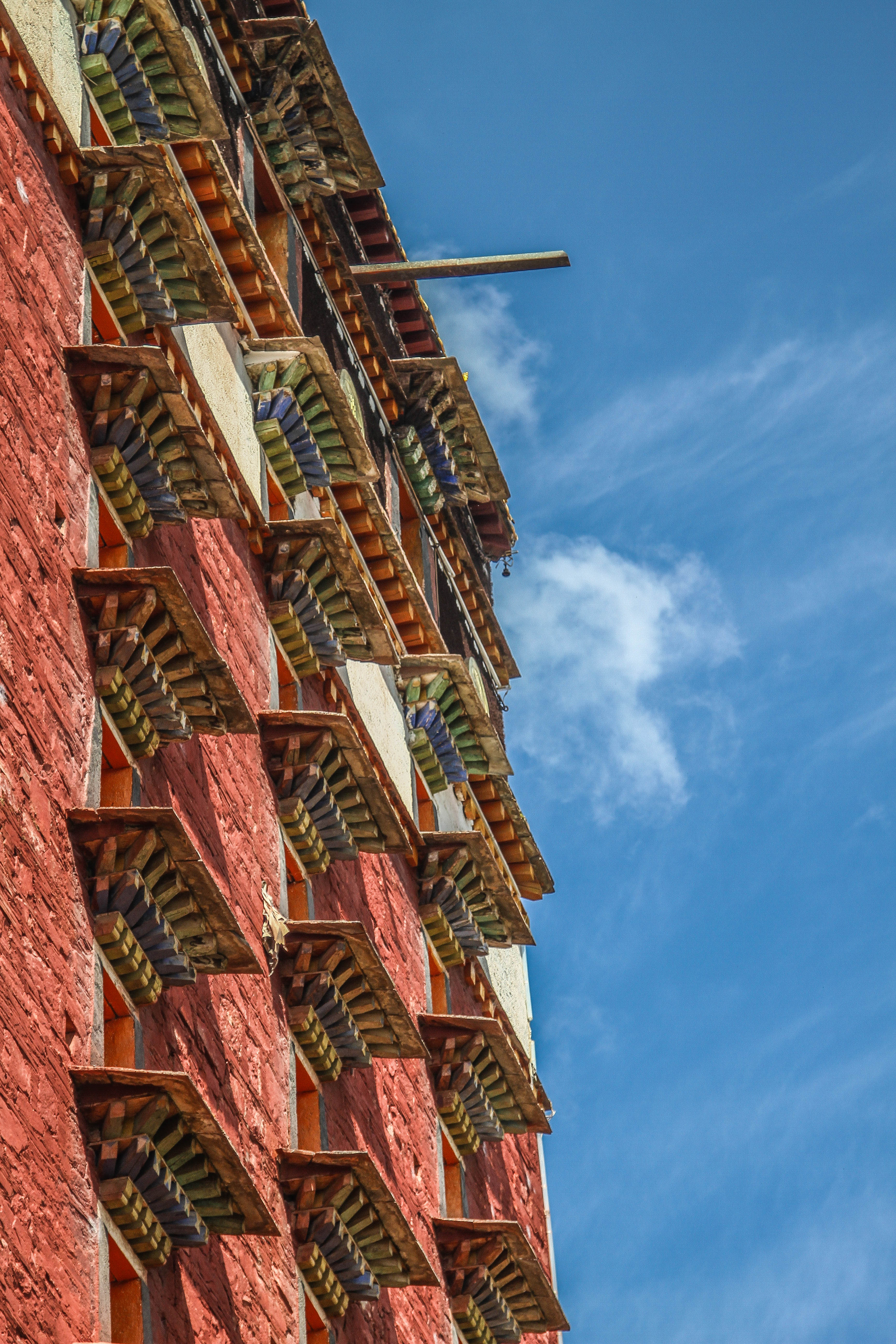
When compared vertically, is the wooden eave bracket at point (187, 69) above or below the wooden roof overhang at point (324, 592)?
above

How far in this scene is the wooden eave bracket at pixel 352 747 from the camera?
13.5 m

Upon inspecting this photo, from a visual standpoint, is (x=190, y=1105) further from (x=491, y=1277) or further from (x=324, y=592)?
(x=491, y=1277)

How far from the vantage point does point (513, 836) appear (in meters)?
20.3

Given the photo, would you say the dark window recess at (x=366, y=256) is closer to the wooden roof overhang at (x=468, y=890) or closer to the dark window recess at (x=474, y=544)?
the dark window recess at (x=474, y=544)

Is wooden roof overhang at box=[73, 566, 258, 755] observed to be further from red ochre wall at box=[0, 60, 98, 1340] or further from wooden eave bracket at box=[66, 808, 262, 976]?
wooden eave bracket at box=[66, 808, 262, 976]

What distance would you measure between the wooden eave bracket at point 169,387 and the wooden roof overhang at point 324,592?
1857 mm

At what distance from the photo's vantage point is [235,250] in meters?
15.3

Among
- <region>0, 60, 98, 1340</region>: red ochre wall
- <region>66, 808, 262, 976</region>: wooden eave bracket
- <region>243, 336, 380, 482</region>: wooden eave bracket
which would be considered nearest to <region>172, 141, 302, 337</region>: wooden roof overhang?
<region>243, 336, 380, 482</region>: wooden eave bracket

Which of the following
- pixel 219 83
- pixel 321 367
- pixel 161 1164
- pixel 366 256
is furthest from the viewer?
pixel 366 256

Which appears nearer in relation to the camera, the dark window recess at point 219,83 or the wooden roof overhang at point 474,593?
the dark window recess at point 219,83

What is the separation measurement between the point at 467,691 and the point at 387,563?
127cm

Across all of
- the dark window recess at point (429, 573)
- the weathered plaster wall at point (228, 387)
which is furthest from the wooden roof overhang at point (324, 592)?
the dark window recess at point (429, 573)

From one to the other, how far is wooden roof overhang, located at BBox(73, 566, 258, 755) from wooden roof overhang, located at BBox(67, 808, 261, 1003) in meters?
0.85

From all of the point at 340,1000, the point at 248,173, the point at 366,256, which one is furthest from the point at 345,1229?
the point at 366,256
